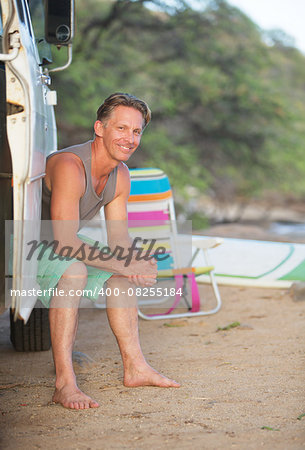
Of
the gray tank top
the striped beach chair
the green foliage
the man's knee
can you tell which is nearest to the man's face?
Answer: the gray tank top

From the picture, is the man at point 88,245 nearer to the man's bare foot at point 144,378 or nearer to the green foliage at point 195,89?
the man's bare foot at point 144,378

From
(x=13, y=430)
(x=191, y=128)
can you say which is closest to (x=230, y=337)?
(x=13, y=430)

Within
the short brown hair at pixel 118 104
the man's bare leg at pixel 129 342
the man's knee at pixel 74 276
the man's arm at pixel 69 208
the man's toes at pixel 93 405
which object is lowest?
the man's toes at pixel 93 405

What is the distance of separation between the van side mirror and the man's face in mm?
958

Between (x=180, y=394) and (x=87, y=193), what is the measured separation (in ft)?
3.69

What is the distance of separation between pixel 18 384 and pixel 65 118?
794 centimetres

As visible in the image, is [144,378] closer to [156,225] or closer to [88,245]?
[88,245]

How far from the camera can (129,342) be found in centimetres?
292

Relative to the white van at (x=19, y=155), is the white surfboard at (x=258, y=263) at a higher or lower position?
lower

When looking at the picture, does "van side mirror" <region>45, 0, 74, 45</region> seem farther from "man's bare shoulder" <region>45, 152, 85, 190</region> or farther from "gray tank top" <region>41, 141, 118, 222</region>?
"man's bare shoulder" <region>45, 152, 85, 190</region>

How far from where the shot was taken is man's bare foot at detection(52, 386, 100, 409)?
260 centimetres

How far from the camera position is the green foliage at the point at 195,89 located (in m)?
→ 11.2

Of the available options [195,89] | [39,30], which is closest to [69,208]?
[39,30]

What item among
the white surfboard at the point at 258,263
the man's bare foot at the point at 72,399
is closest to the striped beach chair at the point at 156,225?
the white surfboard at the point at 258,263
